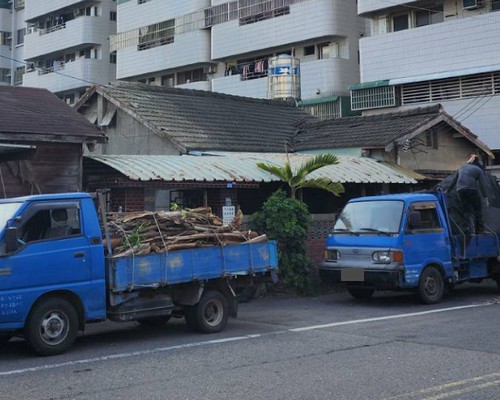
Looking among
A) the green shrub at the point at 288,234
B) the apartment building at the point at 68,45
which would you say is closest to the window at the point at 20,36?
the apartment building at the point at 68,45

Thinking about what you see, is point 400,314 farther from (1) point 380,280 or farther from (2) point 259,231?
(2) point 259,231

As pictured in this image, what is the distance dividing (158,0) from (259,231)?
29.1 meters

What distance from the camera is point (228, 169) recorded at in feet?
49.0

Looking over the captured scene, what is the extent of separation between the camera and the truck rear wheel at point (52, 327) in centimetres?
800

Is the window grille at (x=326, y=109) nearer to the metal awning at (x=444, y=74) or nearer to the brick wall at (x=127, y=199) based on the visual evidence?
the metal awning at (x=444, y=74)

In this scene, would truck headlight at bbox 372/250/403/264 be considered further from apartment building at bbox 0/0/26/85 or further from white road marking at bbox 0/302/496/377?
apartment building at bbox 0/0/26/85

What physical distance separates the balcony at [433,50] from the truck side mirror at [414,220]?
13281 mm

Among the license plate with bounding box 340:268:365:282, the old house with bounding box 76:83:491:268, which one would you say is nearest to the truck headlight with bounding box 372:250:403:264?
the license plate with bounding box 340:268:365:282

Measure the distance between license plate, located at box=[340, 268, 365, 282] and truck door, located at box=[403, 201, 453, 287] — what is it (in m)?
0.83

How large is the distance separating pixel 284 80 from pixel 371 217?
15339 mm

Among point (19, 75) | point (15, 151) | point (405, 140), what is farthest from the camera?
point (19, 75)

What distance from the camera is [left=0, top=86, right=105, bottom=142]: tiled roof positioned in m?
13.1

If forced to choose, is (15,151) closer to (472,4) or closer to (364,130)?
(364,130)

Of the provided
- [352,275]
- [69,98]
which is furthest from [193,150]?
[69,98]
